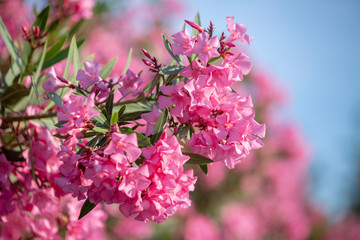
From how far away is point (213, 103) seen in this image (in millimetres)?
788

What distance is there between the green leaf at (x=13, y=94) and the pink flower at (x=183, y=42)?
1.54 ft

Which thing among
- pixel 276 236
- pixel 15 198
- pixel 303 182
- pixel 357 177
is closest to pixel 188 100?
pixel 15 198

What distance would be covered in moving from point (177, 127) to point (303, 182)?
5322mm

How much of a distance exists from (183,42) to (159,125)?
0.61ft

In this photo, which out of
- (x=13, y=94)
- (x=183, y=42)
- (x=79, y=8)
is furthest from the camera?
(x=79, y=8)

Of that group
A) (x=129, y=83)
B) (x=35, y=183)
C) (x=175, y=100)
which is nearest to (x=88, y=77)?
(x=129, y=83)

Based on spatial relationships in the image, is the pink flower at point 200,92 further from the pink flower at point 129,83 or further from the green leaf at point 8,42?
the green leaf at point 8,42

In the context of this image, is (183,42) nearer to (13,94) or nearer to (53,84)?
(53,84)

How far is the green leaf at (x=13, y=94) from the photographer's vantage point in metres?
1.06

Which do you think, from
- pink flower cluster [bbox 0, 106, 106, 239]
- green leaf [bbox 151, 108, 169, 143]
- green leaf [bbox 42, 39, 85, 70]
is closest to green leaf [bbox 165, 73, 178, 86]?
green leaf [bbox 151, 108, 169, 143]

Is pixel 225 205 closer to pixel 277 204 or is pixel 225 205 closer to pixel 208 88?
pixel 277 204

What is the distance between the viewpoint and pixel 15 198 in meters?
1.11

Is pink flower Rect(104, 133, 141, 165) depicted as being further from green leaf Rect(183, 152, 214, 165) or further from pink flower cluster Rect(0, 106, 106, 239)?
pink flower cluster Rect(0, 106, 106, 239)

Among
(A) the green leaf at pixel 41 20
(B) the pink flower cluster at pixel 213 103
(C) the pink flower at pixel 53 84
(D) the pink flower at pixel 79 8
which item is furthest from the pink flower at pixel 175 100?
(D) the pink flower at pixel 79 8
